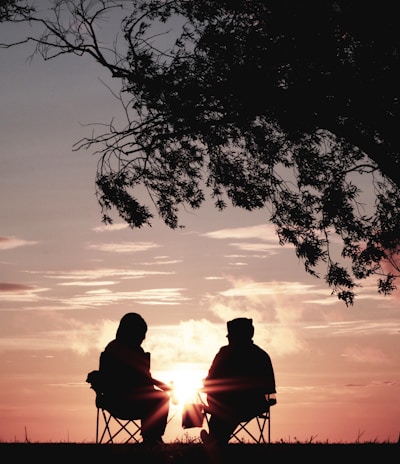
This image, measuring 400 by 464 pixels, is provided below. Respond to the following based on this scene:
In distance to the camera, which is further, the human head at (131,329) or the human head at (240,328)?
the human head at (240,328)

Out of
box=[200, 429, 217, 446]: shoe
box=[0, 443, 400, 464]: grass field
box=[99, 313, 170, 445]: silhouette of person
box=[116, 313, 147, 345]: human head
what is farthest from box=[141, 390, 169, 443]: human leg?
box=[116, 313, 147, 345]: human head

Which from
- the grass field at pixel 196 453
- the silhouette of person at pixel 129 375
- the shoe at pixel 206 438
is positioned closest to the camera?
the grass field at pixel 196 453

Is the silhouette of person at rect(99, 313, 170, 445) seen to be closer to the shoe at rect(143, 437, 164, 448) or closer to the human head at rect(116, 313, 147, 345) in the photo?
the human head at rect(116, 313, 147, 345)

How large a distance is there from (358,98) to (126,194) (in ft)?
15.3

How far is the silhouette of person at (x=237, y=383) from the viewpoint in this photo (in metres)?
9.20

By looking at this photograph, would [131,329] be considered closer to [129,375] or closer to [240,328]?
[129,375]

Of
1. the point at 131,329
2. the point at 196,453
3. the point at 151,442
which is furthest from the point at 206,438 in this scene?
the point at 131,329

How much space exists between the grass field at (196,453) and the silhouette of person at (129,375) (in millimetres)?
506

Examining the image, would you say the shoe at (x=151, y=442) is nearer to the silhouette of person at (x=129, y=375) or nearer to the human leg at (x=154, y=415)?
the human leg at (x=154, y=415)

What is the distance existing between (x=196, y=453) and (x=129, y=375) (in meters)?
1.38

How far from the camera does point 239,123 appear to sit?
11750mm

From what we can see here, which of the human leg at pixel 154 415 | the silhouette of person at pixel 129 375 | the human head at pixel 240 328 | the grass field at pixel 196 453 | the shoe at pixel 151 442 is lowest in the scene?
the grass field at pixel 196 453

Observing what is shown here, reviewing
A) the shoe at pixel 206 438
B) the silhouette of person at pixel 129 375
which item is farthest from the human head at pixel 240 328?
the shoe at pixel 206 438

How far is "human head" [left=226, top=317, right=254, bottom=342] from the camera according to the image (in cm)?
930
